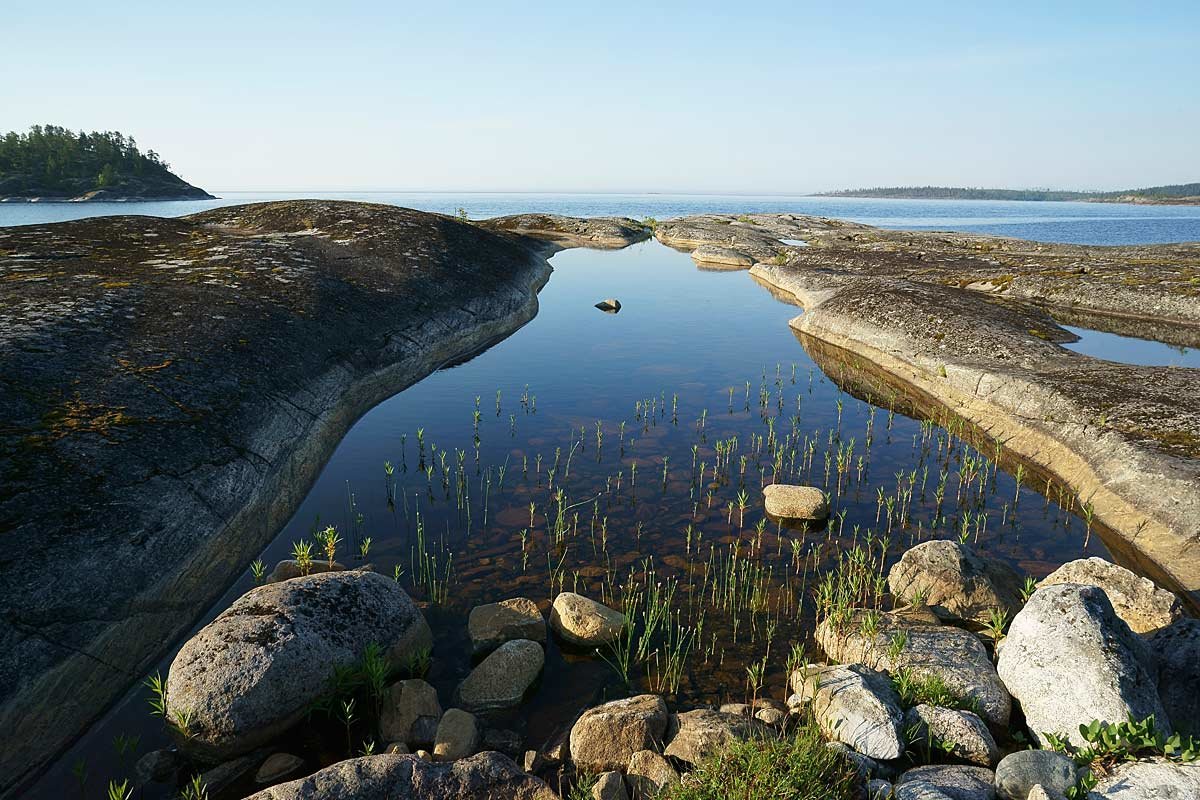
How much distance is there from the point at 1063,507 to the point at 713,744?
573 inches

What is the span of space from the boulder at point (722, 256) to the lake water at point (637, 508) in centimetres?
4657

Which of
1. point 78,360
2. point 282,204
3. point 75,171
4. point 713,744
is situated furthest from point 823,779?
point 75,171

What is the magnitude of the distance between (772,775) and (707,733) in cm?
144

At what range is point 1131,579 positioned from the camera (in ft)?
38.9

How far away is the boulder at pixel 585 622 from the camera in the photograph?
39.2 ft

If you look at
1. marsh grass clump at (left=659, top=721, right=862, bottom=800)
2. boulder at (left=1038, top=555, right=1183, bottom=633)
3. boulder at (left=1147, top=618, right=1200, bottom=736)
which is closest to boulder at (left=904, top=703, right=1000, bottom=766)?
marsh grass clump at (left=659, top=721, right=862, bottom=800)

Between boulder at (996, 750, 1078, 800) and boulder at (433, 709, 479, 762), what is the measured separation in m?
6.77

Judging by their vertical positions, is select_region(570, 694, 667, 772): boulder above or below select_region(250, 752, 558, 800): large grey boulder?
below

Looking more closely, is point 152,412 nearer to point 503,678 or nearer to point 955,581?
point 503,678

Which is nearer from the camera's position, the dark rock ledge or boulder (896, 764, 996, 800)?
boulder (896, 764, 996, 800)

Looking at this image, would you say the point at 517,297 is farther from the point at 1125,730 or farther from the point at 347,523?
the point at 1125,730

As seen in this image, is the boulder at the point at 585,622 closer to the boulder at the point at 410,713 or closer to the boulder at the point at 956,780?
the boulder at the point at 410,713

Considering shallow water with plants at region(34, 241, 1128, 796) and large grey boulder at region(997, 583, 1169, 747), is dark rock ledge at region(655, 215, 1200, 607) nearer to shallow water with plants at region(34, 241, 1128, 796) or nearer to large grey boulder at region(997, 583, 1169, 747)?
shallow water with plants at region(34, 241, 1128, 796)

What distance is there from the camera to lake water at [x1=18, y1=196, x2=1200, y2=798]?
37.7ft
